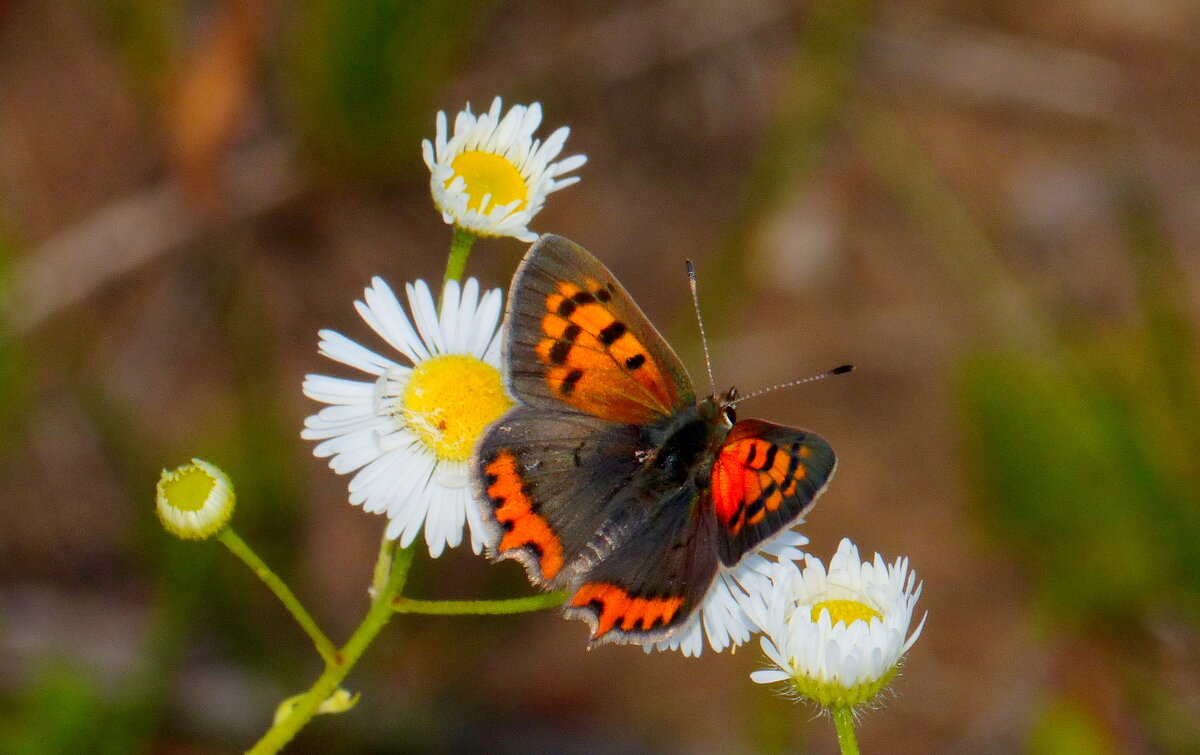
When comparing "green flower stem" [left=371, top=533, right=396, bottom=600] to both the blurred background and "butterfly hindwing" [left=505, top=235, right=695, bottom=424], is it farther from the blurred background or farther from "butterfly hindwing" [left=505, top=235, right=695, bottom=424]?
the blurred background

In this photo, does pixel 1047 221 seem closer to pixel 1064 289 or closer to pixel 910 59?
pixel 1064 289

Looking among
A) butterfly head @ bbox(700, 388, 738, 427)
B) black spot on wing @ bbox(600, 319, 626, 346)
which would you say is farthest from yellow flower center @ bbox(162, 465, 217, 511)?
butterfly head @ bbox(700, 388, 738, 427)

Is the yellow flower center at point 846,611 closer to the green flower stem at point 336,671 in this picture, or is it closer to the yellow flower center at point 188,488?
the green flower stem at point 336,671

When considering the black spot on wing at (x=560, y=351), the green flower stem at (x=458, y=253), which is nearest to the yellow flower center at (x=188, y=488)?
the green flower stem at (x=458, y=253)

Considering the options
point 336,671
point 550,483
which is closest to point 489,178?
point 550,483

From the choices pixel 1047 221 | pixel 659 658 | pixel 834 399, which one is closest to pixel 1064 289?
pixel 1047 221

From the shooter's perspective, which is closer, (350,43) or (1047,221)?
(350,43)
